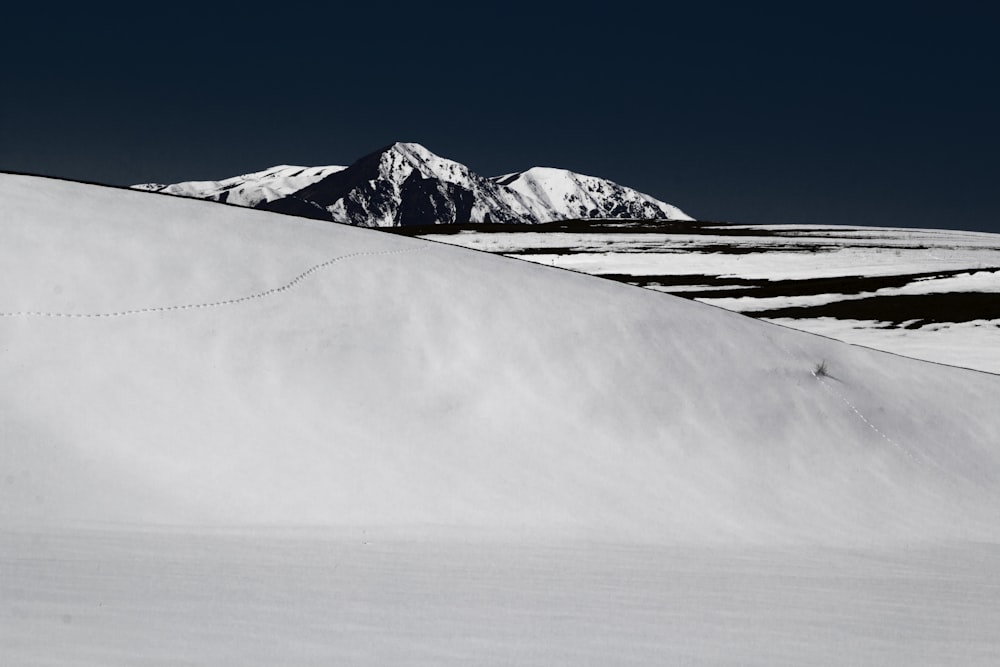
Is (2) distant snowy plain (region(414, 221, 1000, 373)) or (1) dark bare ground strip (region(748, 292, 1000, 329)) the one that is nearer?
(2) distant snowy plain (region(414, 221, 1000, 373))

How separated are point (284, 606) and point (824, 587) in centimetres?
330

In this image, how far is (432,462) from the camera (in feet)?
25.0

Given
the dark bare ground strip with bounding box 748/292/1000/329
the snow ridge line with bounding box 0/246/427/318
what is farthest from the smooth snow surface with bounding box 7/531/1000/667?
the dark bare ground strip with bounding box 748/292/1000/329

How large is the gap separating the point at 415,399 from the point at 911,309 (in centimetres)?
2915

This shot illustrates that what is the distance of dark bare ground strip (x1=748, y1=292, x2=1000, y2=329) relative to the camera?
31438mm

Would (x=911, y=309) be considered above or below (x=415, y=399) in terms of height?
below

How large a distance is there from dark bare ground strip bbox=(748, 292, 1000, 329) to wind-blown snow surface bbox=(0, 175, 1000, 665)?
22.2 m

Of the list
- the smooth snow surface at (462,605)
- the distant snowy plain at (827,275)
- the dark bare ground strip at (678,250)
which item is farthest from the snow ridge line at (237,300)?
the dark bare ground strip at (678,250)

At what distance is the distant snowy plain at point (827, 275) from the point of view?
2884cm

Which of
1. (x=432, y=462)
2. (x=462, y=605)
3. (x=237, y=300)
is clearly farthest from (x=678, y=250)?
(x=462, y=605)

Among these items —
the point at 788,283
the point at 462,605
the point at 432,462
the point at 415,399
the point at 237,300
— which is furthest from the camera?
the point at 788,283

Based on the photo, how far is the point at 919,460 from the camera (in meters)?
9.23

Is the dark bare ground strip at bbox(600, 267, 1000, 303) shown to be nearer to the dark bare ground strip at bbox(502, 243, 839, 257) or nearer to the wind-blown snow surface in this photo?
the dark bare ground strip at bbox(502, 243, 839, 257)

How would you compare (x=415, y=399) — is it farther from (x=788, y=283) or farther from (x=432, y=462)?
(x=788, y=283)
